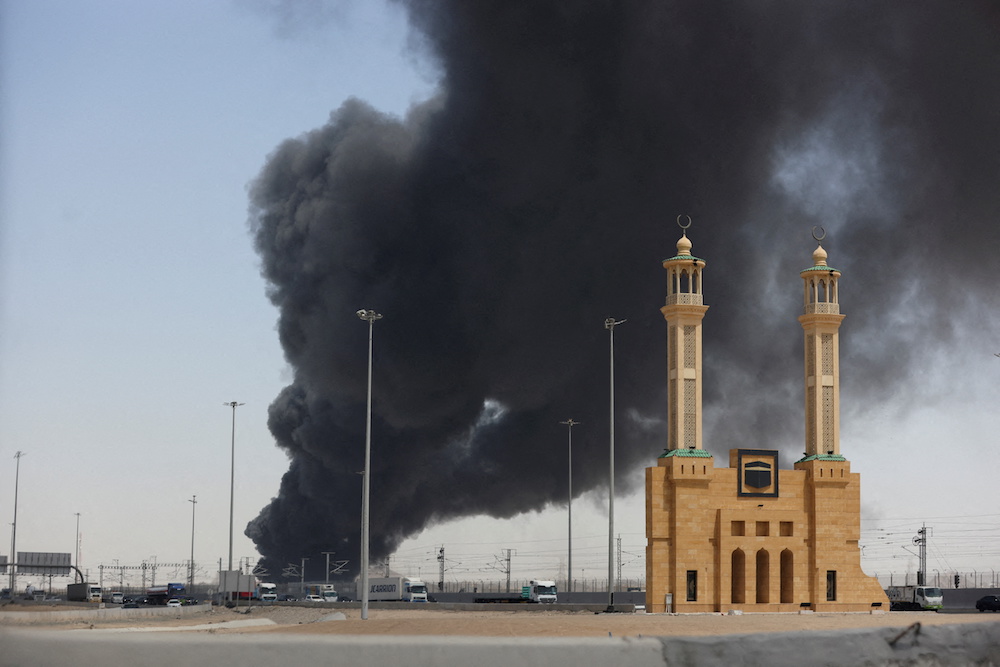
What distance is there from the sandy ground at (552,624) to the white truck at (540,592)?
16.5 m

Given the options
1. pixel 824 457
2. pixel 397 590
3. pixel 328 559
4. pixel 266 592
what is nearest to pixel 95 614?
pixel 824 457

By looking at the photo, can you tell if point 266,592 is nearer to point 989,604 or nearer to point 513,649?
point 989,604

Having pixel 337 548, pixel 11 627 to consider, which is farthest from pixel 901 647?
pixel 337 548

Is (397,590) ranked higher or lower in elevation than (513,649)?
lower

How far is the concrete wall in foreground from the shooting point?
18.6 feet

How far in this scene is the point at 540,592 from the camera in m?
95.7

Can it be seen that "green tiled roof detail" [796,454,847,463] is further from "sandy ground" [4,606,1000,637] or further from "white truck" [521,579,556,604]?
"white truck" [521,579,556,604]

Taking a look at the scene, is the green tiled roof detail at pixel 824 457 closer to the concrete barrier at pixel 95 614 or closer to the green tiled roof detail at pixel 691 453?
the green tiled roof detail at pixel 691 453

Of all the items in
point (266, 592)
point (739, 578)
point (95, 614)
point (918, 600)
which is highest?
point (739, 578)

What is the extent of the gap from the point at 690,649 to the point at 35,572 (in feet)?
394

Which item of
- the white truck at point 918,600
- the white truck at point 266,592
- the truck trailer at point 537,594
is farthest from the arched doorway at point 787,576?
the white truck at point 266,592

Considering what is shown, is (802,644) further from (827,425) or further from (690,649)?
(827,425)

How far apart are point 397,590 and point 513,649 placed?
339 feet

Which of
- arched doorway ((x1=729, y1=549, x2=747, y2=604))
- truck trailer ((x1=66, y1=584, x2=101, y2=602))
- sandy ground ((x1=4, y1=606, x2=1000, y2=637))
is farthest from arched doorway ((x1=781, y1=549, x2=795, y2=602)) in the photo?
truck trailer ((x1=66, y1=584, x2=101, y2=602))
